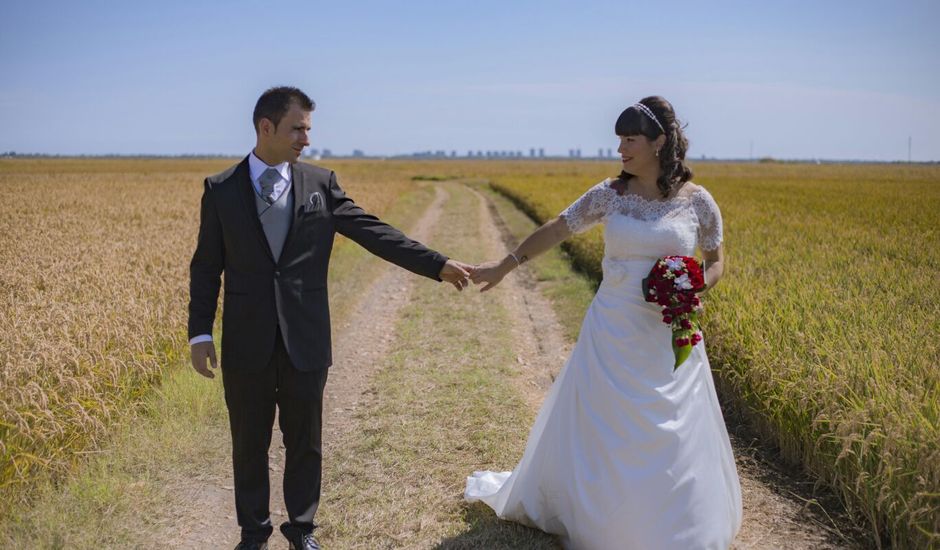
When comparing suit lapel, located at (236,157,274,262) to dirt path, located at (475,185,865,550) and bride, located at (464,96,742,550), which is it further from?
dirt path, located at (475,185,865,550)

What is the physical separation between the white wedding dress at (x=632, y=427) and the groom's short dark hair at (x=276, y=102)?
1839mm

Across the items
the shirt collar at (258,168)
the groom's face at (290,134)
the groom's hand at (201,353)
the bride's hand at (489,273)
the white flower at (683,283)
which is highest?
the groom's face at (290,134)

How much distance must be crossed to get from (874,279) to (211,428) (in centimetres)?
834

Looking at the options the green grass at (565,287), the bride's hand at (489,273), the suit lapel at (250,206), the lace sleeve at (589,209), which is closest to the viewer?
the suit lapel at (250,206)

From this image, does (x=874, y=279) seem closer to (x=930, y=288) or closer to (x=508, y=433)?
(x=930, y=288)

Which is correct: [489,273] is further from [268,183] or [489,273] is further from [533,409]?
[533,409]

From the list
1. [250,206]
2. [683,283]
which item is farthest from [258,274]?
[683,283]

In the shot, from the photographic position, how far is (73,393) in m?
5.42

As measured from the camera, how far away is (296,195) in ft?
13.1

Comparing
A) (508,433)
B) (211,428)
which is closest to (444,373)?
(508,433)

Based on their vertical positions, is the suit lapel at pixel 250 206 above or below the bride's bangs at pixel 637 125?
below

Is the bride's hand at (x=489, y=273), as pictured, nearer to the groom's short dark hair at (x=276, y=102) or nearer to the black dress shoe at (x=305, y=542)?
the groom's short dark hair at (x=276, y=102)

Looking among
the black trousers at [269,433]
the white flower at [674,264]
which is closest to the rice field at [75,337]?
the black trousers at [269,433]

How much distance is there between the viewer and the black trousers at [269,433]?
4.04m
